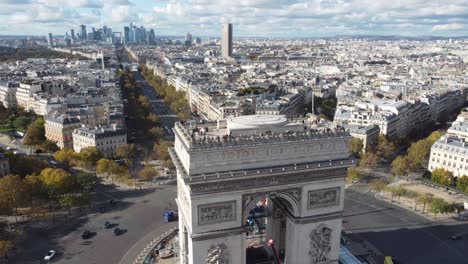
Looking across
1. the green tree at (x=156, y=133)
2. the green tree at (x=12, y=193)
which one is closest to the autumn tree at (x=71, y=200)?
the green tree at (x=12, y=193)

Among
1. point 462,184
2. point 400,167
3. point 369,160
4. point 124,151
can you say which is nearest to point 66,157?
point 124,151

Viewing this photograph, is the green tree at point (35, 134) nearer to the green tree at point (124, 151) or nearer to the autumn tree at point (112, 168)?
the green tree at point (124, 151)

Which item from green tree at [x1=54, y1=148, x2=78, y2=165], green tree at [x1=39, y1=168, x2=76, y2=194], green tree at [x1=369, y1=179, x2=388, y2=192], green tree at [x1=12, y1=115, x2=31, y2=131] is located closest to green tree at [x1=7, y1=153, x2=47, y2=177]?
green tree at [x1=39, y1=168, x2=76, y2=194]

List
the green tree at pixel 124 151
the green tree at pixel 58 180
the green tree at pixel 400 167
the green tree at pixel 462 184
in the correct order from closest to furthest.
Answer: the green tree at pixel 58 180, the green tree at pixel 462 184, the green tree at pixel 400 167, the green tree at pixel 124 151

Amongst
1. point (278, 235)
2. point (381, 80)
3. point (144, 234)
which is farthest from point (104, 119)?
point (381, 80)

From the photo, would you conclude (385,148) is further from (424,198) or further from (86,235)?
(86,235)

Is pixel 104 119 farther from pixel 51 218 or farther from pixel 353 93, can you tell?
pixel 353 93
